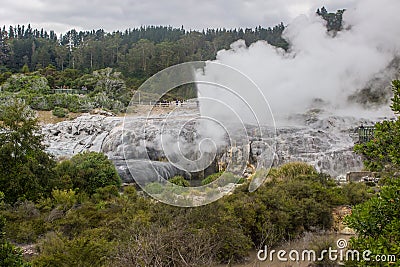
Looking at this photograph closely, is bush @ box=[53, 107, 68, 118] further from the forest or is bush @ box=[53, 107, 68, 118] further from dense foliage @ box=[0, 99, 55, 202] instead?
dense foliage @ box=[0, 99, 55, 202]

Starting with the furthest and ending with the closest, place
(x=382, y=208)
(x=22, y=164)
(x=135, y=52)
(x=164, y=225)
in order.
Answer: (x=135, y=52)
(x=22, y=164)
(x=164, y=225)
(x=382, y=208)

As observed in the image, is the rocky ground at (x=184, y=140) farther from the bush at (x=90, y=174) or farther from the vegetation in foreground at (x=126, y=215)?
the vegetation in foreground at (x=126, y=215)

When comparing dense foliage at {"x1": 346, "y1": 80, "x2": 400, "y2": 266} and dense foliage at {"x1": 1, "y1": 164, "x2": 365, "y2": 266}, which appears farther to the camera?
dense foliage at {"x1": 1, "y1": 164, "x2": 365, "y2": 266}

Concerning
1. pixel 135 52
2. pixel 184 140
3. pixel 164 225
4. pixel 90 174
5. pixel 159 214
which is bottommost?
pixel 90 174

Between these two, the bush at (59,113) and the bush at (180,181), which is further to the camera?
the bush at (59,113)

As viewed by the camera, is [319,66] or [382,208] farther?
[319,66]

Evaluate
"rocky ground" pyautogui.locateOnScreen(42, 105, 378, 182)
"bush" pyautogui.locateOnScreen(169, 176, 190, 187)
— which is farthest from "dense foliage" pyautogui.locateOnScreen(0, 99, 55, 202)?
"bush" pyautogui.locateOnScreen(169, 176, 190, 187)

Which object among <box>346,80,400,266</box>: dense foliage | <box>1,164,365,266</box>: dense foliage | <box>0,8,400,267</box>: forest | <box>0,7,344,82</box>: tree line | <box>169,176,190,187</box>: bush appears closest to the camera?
<box>346,80,400,266</box>: dense foliage

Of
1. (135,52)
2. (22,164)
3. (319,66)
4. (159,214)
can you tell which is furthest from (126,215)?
(135,52)

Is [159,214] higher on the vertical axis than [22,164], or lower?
lower

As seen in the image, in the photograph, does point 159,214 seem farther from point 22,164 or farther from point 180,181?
point 22,164

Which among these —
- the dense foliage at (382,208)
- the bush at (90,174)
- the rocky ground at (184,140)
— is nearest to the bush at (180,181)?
the rocky ground at (184,140)

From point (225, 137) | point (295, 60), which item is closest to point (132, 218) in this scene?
point (225, 137)
